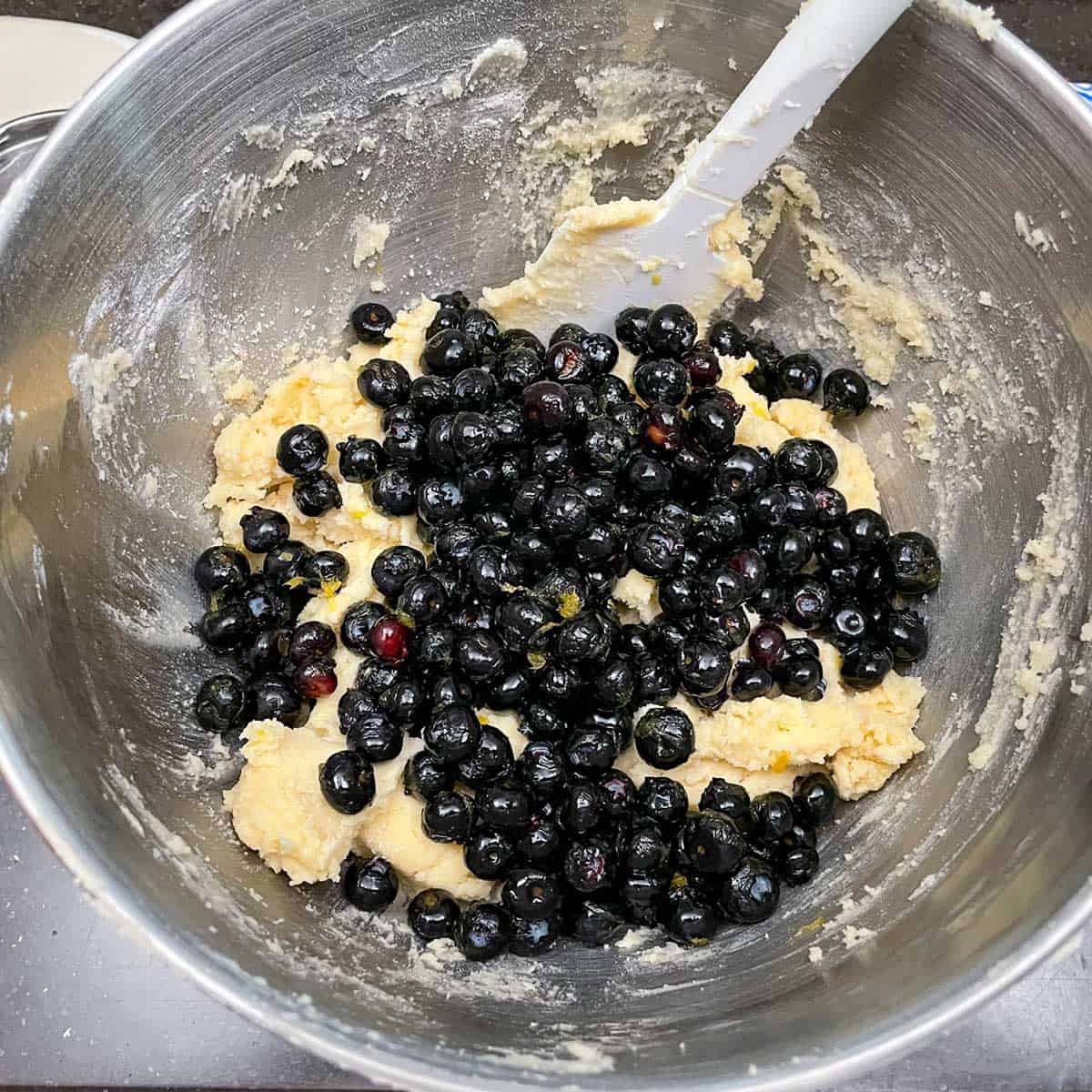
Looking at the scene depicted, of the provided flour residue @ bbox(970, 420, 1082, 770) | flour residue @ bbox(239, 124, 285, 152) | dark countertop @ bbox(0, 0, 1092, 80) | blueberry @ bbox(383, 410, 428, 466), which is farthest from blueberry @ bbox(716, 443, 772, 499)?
dark countertop @ bbox(0, 0, 1092, 80)

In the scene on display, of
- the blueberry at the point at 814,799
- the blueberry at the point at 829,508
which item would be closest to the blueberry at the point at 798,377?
the blueberry at the point at 829,508

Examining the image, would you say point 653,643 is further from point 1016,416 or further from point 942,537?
point 1016,416

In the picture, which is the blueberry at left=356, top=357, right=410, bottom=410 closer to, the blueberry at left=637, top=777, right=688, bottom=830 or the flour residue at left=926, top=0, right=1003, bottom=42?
the blueberry at left=637, top=777, right=688, bottom=830

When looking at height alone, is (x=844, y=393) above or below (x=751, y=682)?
above

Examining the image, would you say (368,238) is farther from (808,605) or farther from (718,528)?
(808,605)

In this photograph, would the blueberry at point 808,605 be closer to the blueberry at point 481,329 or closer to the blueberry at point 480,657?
the blueberry at point 480,657

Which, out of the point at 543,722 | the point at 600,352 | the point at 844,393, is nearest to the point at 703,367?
the point at 600,352
